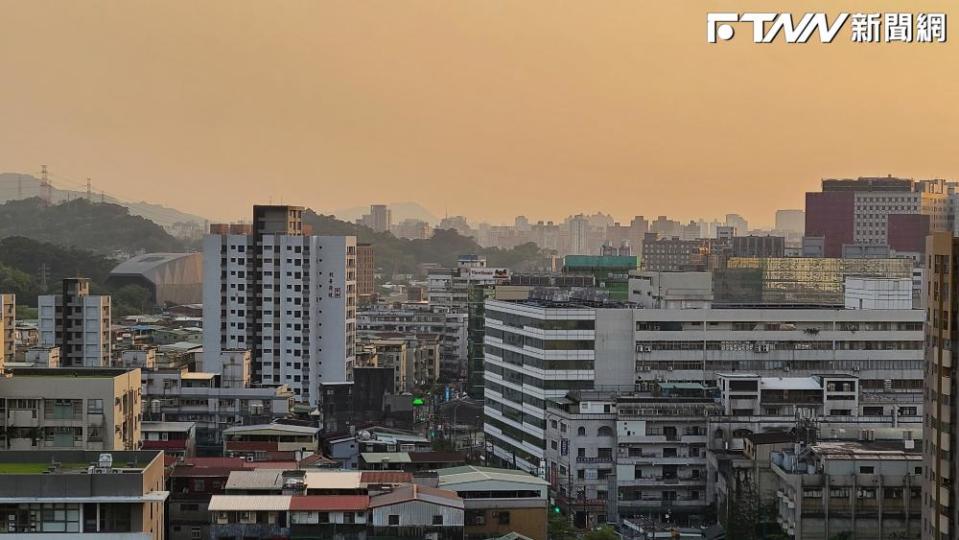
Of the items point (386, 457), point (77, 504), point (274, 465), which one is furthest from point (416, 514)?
point (77, 504)

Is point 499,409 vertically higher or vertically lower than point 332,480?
lower

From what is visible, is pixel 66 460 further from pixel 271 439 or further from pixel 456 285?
pixel 456 285

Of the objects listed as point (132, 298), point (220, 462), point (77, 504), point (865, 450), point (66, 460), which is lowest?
point (220, 462)

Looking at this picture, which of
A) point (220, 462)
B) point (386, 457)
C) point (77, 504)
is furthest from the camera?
point (386, 457)

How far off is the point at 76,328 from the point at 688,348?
47.5 feet

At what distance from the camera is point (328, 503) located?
1900 cm

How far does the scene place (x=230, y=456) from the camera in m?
24.6

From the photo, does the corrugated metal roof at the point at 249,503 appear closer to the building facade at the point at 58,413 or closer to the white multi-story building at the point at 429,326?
the building facade at the point at 58,413

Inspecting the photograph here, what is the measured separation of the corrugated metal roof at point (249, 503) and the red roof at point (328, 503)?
5.5 inches

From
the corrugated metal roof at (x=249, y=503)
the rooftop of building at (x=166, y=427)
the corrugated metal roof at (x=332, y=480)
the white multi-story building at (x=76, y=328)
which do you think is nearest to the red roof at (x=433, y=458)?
the corrugated metal roof at (x=332, y=480)

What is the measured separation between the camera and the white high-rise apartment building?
38.8 metres

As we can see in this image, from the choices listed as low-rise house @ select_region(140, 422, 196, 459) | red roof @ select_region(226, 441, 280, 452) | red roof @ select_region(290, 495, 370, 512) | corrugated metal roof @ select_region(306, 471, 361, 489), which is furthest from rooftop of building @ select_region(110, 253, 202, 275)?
red roof @ select_region(290, 495, 370, 512)

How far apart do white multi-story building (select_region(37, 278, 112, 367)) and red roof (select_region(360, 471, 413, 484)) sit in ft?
47.5

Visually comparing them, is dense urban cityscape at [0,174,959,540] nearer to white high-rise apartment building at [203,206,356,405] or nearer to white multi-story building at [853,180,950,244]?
white high-rise apartment building at [203,206,356,405]
